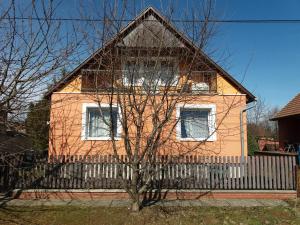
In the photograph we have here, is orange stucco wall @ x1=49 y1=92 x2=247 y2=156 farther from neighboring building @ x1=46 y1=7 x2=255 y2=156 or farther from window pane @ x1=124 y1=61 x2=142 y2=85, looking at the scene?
window pane @ x1=124 y1=61 x2=142 y2=85

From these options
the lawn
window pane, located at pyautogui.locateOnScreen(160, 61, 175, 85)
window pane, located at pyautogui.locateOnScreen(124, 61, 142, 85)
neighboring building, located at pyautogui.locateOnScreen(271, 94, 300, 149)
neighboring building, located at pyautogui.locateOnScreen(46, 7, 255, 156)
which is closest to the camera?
the lawn

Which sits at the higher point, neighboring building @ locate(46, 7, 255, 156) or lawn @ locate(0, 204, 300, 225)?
neighboring building @ locate(46, 7, 255, 156)

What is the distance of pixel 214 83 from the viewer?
42.5 ft

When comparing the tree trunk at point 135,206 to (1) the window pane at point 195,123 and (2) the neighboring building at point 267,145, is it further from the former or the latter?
(2) the neighboring building at point 267,145

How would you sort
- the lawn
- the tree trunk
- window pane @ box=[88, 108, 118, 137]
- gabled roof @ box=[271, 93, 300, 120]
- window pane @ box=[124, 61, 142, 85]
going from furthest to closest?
gabled roof @ box=[271, 93, 300, 120] < window pane @ box=[88, 108, 118, 137] < the tree trunk < window pane @ box=[124, 61, 142, 85] < the lawn

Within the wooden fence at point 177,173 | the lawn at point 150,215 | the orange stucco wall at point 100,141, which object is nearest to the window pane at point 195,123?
the orange stucco wall at point 100,141

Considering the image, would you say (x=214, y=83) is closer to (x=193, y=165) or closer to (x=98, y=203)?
(x=193, y=165)

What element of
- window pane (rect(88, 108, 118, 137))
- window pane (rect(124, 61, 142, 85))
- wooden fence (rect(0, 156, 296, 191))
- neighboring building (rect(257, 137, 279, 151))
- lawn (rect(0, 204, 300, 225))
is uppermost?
window pane (rect(124, 61, 142, 85))

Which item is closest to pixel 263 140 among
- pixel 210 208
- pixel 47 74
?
pixel 210 208

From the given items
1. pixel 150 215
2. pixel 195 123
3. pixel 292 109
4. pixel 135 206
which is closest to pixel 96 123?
pixel 195 123

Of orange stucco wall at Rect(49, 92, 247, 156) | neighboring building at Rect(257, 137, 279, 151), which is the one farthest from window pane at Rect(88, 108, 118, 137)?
neighboring building at Rect(257, 137, 279, 151)

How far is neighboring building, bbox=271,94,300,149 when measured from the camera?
69.2ft

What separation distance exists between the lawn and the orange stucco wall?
3981 mm

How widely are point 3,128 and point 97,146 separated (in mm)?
6723
